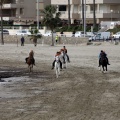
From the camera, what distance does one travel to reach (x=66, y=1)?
92500 mm

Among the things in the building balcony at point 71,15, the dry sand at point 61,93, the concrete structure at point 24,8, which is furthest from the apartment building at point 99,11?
the dry sand at point 61,93

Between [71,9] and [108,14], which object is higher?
[71,9]

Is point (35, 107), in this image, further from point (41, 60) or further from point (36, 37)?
point (36, 37)

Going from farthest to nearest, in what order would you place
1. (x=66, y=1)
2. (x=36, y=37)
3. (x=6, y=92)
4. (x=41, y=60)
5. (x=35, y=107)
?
(x=66, y=1) → (x=36, y=37) → (x=41, y=60) → (x=6, y=92) → (x=35, y=107)

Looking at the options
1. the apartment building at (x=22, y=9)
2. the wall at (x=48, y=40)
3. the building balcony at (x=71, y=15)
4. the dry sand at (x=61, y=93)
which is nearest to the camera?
the dry sand at (x=61, y=93)

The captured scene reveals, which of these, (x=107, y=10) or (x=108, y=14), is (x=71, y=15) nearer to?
(x=107, y=10)

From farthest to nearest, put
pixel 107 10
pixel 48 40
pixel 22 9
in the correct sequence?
1. pixel 22 9
2. pixel 107 10
3. pixel 48 40

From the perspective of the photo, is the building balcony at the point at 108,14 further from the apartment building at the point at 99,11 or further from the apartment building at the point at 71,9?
the apartment building at the point at 71,9

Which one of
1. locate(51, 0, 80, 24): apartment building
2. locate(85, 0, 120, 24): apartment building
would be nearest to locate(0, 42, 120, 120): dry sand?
locate(85, 0, 120, 24): apartment building

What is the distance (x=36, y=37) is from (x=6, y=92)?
4397 centimetres

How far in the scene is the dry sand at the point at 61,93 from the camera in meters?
18.2

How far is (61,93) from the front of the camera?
2400 centimetres

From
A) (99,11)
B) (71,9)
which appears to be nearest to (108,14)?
(99,11)

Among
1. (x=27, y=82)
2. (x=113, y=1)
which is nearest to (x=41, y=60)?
(x=27, y=82)
